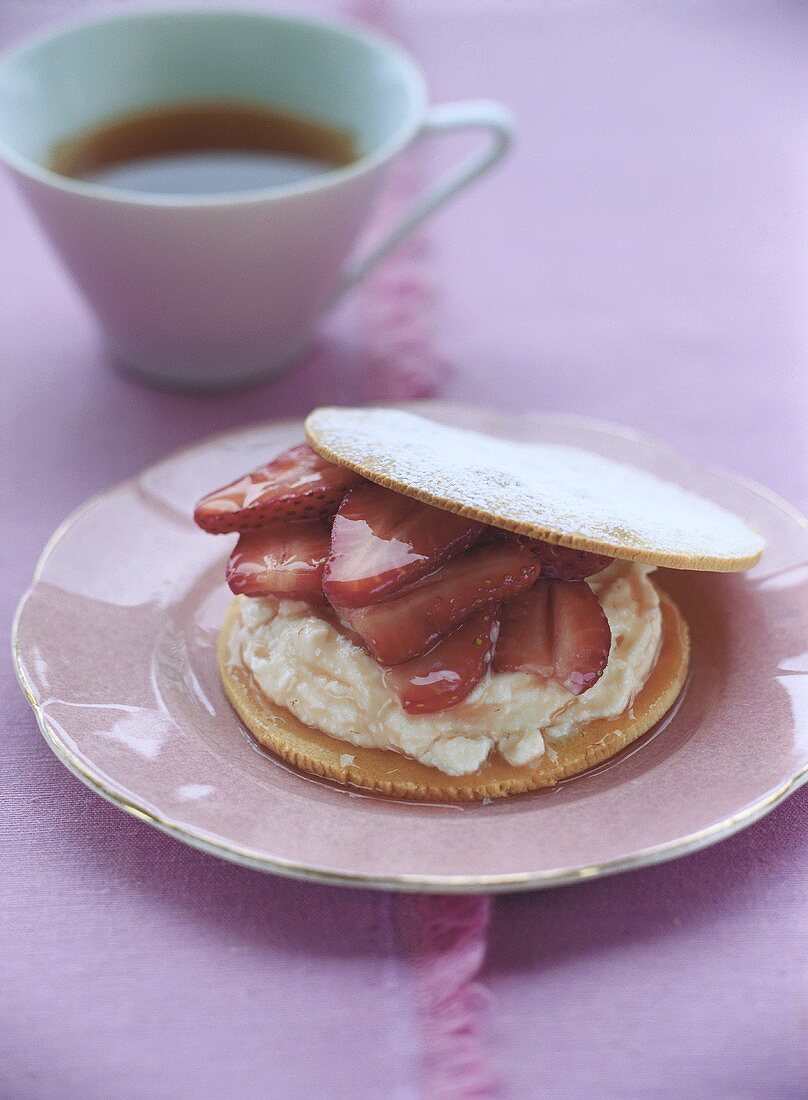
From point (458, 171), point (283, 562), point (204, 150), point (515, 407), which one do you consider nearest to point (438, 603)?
point (283, 562)

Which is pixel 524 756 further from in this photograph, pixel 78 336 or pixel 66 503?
pixel 78 336

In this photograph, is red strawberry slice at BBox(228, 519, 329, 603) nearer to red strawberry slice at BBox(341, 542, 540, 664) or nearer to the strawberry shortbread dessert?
the strawberry shortbread dessert

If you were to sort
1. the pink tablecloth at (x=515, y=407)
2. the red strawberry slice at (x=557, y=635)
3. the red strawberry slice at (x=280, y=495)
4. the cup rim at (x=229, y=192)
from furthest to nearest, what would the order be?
the cup rim at (x=229, y=192) < the red strawberry slice at (x=280, y=495) < the red strawberry slice at (x=557, y=635) < the pink tablecloth at (x=515, y=407)

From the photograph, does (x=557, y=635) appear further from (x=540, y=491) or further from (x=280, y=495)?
(x=280, y=495)

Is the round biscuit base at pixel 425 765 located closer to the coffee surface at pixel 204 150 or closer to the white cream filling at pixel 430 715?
the white cream filling at pixel 430 715

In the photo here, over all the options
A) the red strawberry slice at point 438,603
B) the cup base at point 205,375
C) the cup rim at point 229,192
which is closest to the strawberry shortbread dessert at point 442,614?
the red strawberry slice at point 438,603
